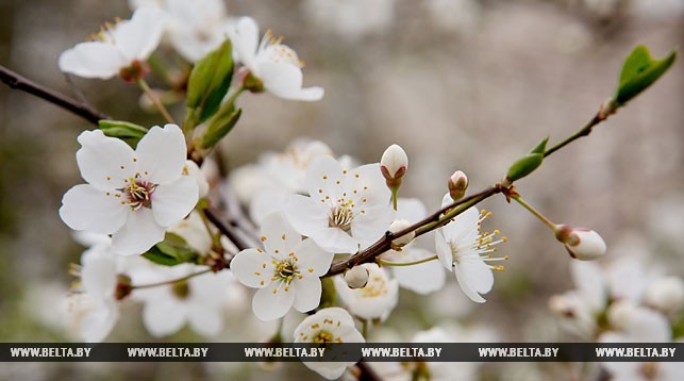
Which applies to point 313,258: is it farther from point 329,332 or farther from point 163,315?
point 163,315

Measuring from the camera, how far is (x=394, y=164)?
0.65 metres

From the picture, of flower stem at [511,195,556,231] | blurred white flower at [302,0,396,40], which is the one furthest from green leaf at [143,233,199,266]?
blurred white flower at [302,0,396,40]

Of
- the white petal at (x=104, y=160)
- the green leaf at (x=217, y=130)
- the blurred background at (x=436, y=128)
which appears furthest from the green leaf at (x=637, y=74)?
the blurred background at (x=436, y=128)

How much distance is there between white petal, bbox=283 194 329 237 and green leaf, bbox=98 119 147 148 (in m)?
0.20

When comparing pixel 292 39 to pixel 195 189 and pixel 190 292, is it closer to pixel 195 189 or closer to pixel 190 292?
pixel 190 292

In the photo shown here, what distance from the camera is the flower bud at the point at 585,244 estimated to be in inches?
24.8

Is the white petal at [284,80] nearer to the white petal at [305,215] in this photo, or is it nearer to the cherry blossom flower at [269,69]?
the cherry blossom flower at [269,69]

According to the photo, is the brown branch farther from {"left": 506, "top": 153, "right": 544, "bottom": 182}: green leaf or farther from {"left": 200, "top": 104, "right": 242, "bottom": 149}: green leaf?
{"left": 506, "top": 153, "right": 544, "bottom": 182}: green leaf

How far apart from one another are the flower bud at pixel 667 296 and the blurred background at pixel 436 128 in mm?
879

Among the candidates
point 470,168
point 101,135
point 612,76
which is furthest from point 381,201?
point 612,76

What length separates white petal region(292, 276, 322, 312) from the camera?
0.63 meters

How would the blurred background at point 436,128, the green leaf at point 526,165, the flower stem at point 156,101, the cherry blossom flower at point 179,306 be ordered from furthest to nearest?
the blurred background at point 436,128
the cherry blossom flower at point 179,306
the flower stem at point 156,101
the green leaf at point 526,165

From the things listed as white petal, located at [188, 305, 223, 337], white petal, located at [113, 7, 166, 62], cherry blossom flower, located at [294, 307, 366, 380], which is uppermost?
white petal, located at [113, 7, 166, 62]

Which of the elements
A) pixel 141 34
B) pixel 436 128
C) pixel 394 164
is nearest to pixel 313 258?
pixel 394 164
